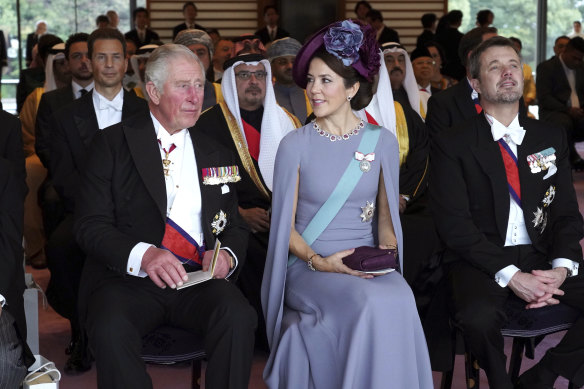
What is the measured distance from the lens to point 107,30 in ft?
15.0

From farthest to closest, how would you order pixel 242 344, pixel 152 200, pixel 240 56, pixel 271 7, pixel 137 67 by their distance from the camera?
pixel 271 7 < pixel 137 67 < pixel 240 56 < pixel 152 200 < pixel 242 344

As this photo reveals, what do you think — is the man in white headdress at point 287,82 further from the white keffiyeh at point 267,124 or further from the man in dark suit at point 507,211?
the man in dark suit at point 507,211

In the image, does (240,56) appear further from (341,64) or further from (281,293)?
(281,293)

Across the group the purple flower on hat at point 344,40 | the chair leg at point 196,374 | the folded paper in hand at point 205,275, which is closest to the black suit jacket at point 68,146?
the chair leg at point 196,374

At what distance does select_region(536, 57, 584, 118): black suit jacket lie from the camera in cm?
903

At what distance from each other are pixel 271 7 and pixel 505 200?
8.05 m

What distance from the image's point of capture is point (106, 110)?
14.2ft

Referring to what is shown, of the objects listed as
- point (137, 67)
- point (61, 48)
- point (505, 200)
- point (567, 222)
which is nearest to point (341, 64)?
point (505, 200)

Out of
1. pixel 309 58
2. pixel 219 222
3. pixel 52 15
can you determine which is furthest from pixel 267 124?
Result: pixel 52 15

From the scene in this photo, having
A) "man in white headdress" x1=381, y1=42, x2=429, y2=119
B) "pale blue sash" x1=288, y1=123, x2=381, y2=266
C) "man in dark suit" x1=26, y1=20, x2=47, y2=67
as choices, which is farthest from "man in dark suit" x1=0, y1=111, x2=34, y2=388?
"man in dark suit" x1=26, y1=20, x2=47, y2=67

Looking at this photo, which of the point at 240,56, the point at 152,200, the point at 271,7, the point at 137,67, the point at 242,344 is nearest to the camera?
the point at 242,344

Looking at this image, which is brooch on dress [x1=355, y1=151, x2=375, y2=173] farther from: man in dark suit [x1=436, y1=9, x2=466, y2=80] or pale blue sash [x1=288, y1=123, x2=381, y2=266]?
man in dark suit [x1=436, y1=9, x2=466, y2=80]

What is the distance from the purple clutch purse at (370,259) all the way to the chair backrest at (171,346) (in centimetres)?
59

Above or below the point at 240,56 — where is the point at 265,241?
below
